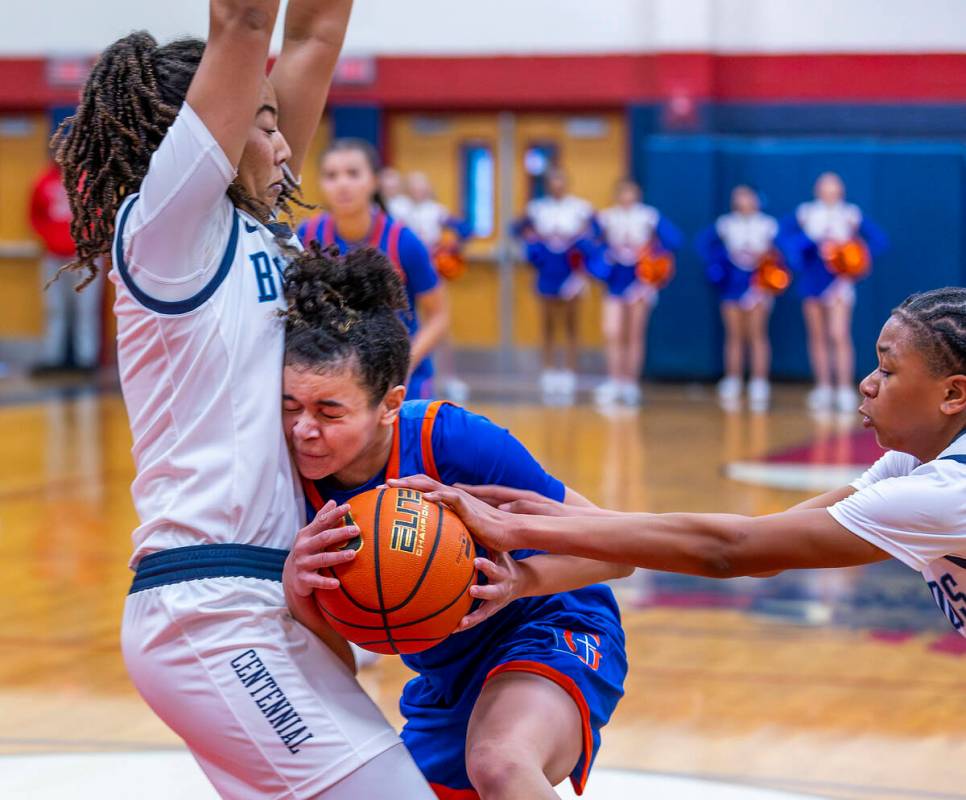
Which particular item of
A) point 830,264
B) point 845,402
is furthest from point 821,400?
point 830,264

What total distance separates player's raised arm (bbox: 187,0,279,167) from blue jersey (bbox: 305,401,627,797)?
624 millimetres

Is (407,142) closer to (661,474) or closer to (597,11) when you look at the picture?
(597,11)

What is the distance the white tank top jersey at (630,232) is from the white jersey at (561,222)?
0.40 metres

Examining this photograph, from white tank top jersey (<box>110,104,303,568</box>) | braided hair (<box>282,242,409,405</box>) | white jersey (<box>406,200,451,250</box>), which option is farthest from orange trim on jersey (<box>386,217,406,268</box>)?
white jersey (<box>406,200,451,250</box>)

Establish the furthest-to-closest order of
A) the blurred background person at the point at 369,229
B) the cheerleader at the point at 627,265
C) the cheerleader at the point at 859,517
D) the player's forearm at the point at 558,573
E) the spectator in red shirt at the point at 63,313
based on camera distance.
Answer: the spectator in red shirt at the point at 63,313
the cheerleader at the point at 627,265
the blurred background person at the point at 369,229
the player's forearm at the point at 558,573
the cheerleader at the point at 859,517

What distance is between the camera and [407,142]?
16.0 m

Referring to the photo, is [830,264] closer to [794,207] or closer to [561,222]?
[794,207]

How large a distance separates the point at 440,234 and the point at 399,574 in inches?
473

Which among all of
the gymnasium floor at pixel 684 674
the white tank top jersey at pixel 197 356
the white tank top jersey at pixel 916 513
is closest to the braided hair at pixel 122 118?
the white tank top jersey at pixel 197 356

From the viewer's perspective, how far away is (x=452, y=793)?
108 inches

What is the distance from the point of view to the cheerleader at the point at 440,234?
14.0m

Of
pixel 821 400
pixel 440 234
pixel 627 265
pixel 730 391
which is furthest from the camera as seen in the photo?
pixel 440 234

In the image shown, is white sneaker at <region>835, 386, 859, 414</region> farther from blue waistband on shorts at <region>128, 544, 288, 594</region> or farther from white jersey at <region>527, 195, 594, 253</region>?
blue waistband on shorts at <region>128, 544, 288, 594</region>

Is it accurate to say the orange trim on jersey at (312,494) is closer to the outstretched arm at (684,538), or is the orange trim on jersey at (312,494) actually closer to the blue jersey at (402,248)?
the outstretched arm at (684,538)
